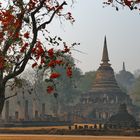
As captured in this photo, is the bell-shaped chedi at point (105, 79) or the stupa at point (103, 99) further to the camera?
the bell-shaped chedi at point (105, 79)

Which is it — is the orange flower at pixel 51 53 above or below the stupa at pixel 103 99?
below

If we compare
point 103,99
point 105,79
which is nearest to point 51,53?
point 103,99

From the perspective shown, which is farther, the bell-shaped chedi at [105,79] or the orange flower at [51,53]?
the bell-shaped chedi at [105,79]

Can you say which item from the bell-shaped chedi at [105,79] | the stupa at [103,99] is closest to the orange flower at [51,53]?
the stupa at [103,99]

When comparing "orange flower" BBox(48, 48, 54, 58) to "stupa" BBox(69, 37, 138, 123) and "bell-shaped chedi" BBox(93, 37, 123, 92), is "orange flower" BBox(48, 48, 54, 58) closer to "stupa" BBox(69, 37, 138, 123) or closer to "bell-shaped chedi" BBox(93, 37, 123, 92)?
"stupa" BBox(69, 37, 138, 123)

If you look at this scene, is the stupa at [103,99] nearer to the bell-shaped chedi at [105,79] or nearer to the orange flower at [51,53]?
the bell-shaped chedi at [105,79]

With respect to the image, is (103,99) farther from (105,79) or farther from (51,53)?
(51,53)

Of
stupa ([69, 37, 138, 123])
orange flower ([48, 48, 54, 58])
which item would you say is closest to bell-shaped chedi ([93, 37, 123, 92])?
stupa ([69, 37, 138, 123])

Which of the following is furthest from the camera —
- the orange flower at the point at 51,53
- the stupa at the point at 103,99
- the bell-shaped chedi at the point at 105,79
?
the bell-shaped chedi at the point at 105,79

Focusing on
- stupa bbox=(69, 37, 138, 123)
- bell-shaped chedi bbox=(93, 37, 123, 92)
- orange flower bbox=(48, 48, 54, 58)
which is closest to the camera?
orange flower bbox=(48, 48, 54, 58)

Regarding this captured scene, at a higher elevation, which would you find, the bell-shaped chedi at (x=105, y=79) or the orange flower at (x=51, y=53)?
the bell-shaped chedi at (x=105, y=79)

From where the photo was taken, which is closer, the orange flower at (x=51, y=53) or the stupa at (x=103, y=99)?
the orange flower at (x=51, y=53)

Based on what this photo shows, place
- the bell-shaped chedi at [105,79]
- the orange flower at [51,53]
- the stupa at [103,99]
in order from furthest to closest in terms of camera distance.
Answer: the bell-shaped chedi at [105,79]
the stupa at [103,99]
the orange flower at [51,53]

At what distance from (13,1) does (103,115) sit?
6598cm
